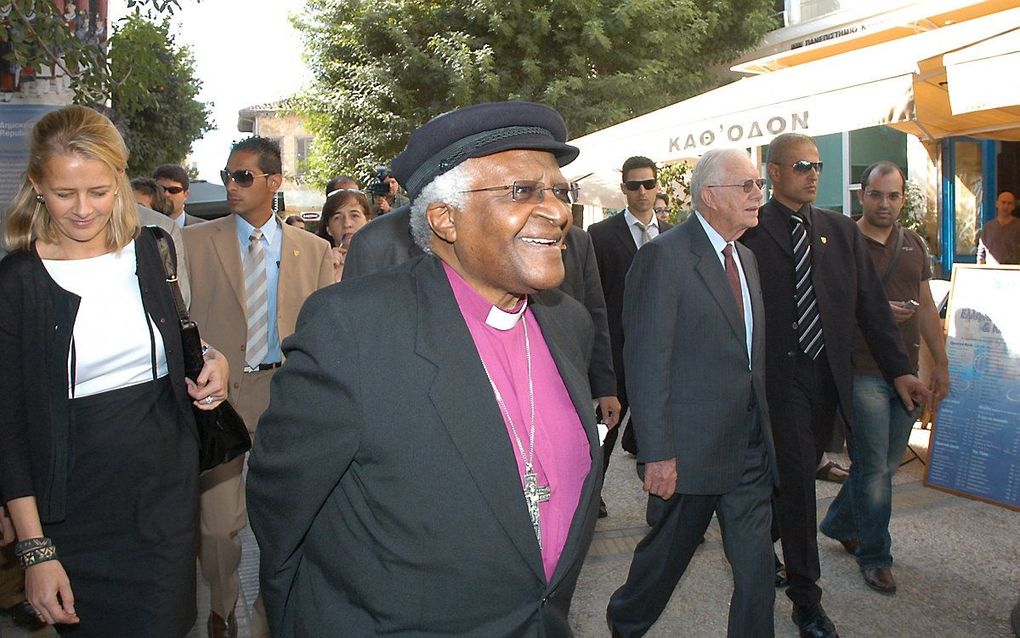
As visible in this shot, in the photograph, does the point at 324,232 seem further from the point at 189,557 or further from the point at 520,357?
the point at 520,357

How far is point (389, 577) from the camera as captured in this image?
1814mm

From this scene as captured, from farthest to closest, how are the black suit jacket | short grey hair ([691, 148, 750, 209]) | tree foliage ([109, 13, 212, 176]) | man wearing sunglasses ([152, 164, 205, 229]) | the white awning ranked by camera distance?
1. tree foliage ([109, 13, 212, 176])
2. man wearing sunglasses ([152, 164, 205, 229])
3. the white awning
4. short grey hair ([691, 148, 750, 209])
5. the black suit jacket

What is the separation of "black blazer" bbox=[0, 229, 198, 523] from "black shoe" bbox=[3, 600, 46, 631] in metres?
2.27

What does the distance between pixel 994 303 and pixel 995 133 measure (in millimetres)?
5568

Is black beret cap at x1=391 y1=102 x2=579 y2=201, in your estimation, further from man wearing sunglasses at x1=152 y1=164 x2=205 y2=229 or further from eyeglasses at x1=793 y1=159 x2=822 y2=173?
man wearing sunglasses at x1=152 y1=164 x2=205 y2=229

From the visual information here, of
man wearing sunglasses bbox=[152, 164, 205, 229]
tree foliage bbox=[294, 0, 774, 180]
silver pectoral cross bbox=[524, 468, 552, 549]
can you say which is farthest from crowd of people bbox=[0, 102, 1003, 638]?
tree foliage bbox=[294, 0, 774, 180]

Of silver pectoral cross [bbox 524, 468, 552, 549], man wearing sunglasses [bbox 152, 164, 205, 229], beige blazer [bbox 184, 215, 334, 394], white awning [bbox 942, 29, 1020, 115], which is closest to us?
silver pectoral cross [bbox 524, 468, 552, 549]

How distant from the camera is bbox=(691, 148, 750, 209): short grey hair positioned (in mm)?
4102

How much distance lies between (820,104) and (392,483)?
18.5 ft

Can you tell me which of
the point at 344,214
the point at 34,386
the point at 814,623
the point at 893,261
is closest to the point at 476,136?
the point at 34,386

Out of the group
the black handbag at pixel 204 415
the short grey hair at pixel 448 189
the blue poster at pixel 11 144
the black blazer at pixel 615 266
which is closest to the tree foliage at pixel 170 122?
the blue poster at pixel 11 144

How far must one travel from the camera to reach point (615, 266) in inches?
264

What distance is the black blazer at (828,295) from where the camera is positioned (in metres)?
4.48

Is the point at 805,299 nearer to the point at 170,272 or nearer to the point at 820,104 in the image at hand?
the point at 820,104
